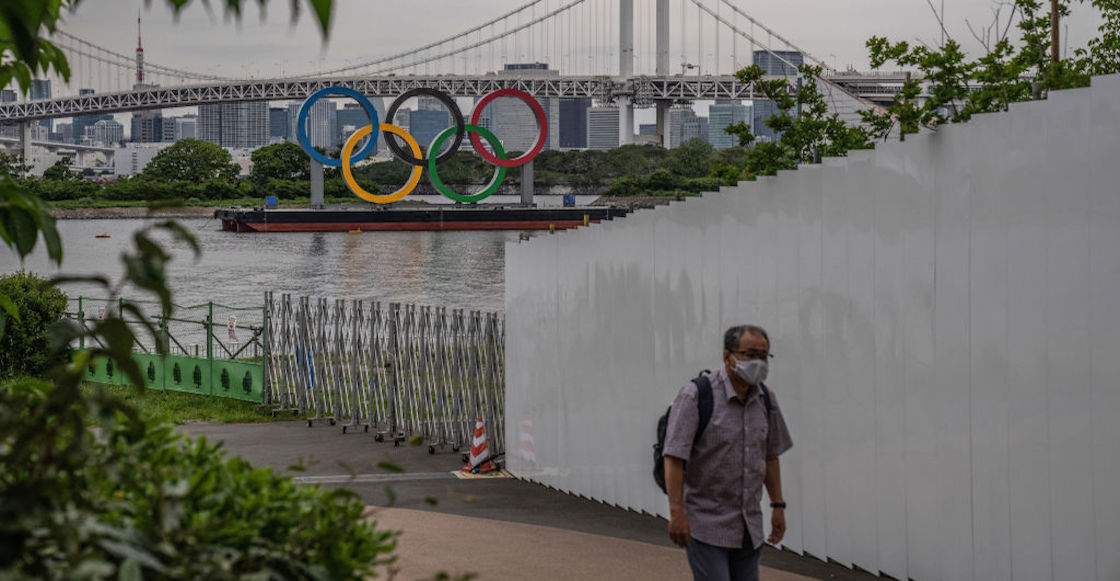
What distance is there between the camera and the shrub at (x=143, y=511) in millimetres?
2119

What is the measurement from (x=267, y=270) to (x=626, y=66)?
40.0 metres

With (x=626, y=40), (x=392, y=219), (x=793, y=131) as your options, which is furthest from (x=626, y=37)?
(x=793, y=131)

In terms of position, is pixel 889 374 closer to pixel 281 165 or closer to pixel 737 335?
pixel 737 335

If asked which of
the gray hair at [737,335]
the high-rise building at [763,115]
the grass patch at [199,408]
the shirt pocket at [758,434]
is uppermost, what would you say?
the high-rise building at [763,115]

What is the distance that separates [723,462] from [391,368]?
818 centimetres

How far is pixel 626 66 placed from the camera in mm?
93125

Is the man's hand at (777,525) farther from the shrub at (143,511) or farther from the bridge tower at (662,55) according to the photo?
the bridge tower at (662,55)

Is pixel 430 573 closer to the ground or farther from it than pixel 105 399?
closer to the ground

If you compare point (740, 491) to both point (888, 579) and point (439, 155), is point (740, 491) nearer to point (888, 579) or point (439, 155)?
point (888, 579)

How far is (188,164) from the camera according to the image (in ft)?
339

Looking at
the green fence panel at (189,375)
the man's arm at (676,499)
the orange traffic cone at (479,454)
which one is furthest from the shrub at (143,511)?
the green fence panel at (189,375)

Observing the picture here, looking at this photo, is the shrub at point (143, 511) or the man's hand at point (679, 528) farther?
the man's hand at point (679, 528)

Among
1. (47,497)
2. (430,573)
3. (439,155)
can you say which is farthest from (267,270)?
(47,497)

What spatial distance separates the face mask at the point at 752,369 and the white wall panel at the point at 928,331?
1743mm
